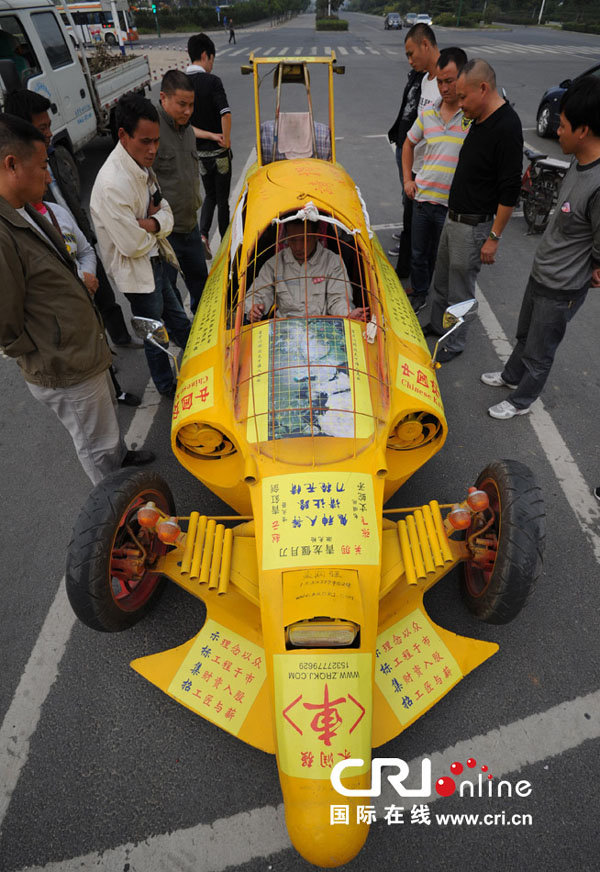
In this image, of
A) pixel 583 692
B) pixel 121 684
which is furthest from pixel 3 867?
pixel 583 692

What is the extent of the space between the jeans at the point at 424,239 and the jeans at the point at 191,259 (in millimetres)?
2075

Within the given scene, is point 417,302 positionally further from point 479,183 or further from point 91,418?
point 91,418

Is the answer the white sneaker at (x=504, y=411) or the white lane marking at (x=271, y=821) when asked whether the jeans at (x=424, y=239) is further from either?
the white lane marking at (x=271, y=821)

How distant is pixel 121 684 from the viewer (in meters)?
2.51

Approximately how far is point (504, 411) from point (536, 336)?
703mm

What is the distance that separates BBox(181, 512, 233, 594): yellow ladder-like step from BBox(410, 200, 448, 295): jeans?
141 inches

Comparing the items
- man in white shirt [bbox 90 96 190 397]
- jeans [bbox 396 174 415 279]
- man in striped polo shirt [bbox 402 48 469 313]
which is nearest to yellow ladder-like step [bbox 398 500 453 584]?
man in white shirt [bbox 90 96 190 397]

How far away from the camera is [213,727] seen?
2369mm

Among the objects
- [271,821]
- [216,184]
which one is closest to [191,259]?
[216,184]

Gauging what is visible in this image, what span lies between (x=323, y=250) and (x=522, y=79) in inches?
695

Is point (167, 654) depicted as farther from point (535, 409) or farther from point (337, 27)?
point (337, 27)

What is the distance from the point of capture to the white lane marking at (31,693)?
2238mm

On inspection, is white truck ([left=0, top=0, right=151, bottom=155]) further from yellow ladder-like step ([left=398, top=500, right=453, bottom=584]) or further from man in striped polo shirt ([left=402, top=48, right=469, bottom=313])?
yellow ladder-like step ([left=398, top=500, right=453, bottom=584])

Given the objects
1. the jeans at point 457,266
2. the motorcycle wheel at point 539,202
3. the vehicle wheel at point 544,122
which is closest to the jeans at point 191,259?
the jeans at point 457,266
